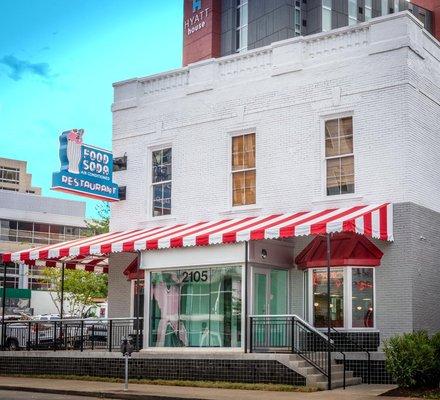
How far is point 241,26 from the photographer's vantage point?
70.1 meters

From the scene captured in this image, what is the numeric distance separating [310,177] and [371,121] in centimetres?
230

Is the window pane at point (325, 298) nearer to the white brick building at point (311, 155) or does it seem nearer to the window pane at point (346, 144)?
the white brick building at point (311, 155)

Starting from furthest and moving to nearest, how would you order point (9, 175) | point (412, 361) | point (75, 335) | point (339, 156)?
point (9, 175), point (75, 335), point (339, 156), point (412, 361)

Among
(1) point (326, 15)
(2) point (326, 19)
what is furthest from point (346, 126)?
(1) point (326, 15)

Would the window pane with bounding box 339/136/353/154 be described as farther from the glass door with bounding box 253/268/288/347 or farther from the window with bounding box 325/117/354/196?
the glass door with bounding box 253/268/288/347

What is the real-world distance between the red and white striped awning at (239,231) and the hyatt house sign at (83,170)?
5.19 feet

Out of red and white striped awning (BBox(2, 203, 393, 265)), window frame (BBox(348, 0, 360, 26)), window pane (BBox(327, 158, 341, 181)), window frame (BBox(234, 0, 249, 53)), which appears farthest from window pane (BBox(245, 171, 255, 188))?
window frame (BBox(348, 0, 360, 26))

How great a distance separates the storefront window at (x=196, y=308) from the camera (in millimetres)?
21453

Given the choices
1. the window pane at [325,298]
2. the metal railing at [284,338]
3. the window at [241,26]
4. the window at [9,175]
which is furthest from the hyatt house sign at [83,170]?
the window at [9,175]

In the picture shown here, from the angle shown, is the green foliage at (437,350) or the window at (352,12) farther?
the window at (352,12)

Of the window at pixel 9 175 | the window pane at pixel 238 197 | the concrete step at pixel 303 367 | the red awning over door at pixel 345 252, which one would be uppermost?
the window at pixel 9 175

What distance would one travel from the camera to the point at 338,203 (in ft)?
71.1

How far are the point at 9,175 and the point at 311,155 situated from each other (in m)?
111

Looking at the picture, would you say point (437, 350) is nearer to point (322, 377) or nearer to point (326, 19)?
point (322, 377)
